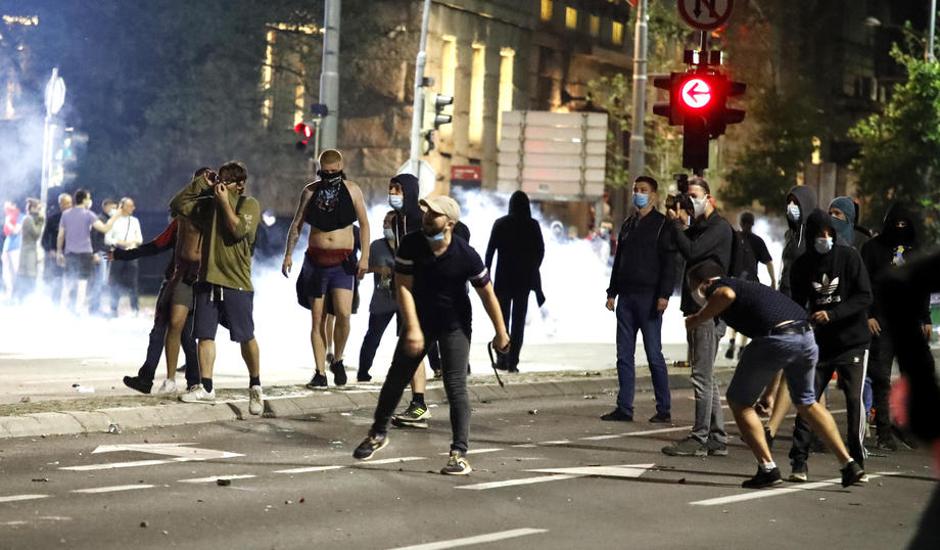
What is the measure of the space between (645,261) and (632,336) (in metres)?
0.57

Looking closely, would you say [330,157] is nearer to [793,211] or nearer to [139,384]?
[139,384]

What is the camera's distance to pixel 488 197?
167 feet

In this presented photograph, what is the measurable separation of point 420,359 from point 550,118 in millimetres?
37724

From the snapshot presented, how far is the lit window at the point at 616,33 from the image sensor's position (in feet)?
205

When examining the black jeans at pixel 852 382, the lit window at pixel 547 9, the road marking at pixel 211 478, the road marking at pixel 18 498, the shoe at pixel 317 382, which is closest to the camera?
the road marking at pixel 18 498

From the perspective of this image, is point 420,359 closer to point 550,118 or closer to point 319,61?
point 319,61

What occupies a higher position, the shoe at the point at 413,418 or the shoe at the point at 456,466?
the shoe at the point at 456,466

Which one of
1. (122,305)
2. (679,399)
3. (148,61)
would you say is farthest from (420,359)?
(148,61)

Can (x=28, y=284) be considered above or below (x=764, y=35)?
below

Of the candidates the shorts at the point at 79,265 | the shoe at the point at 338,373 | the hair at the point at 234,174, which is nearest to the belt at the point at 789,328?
the hair at the point at 234,174

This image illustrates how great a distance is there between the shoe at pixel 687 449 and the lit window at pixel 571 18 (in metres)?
46.3

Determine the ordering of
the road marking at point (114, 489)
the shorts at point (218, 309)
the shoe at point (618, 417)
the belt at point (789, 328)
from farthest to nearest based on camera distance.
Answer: the shoe at point (618, 417), the shorts at point (218, 309), the belt at point (789, 328), the road marking at point (114, 489)

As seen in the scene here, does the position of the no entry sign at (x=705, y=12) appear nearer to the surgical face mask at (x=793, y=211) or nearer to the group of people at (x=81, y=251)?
the surgical face mask at (x=793, y=211)

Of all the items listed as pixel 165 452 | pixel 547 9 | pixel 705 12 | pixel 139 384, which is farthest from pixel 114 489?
pixel 547 9
